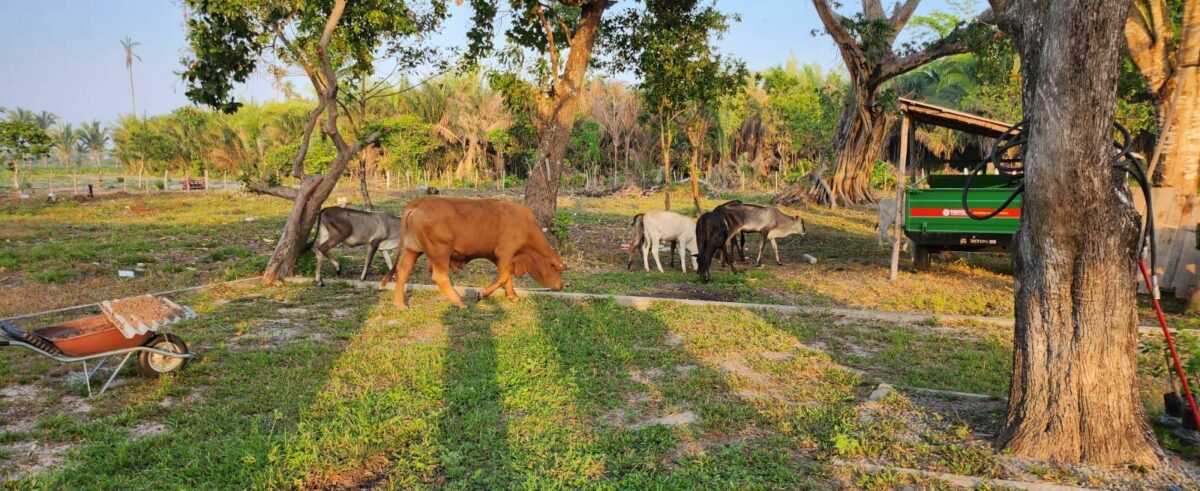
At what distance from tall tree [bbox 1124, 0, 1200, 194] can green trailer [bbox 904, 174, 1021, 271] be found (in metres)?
2.01

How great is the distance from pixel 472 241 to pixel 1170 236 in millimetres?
9271

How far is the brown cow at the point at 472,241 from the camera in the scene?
862cm

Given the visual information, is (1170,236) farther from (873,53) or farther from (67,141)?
(67,141)

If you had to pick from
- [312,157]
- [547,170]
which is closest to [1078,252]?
[547,170]

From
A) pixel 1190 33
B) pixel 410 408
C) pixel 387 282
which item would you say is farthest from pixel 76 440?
pixel 1190 33

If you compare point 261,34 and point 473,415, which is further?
point 261,34

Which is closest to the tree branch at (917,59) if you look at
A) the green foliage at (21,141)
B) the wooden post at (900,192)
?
the wooden post at (900,192)

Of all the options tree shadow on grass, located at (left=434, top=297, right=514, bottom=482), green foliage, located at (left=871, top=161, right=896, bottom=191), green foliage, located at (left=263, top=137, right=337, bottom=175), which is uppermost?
green foliage, located at (left=263, top=137, right=337, bottom=175)

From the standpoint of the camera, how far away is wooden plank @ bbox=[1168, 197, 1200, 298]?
9.12 m

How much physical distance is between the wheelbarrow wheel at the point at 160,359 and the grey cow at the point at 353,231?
4.81 m

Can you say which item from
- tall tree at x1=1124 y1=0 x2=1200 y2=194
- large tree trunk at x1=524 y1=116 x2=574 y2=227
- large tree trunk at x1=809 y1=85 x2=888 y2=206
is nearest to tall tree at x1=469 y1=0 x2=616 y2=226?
large tree trunk at x1=524 y1=116 x2=574 y2=227

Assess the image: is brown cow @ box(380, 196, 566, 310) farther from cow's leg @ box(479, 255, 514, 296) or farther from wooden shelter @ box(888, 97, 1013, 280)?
wooden shelter @ box(888, 97, 1013, 280)

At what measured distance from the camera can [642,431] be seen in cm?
469

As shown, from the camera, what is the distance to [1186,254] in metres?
9.18
